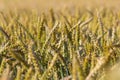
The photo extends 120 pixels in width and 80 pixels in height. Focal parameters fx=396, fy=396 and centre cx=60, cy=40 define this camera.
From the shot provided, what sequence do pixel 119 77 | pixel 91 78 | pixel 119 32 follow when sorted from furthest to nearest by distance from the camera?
pixel 119 32 < pixel 91 78 < pixel 119 77

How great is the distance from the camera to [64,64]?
836 millimetres

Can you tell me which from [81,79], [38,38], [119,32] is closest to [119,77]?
[81,79]

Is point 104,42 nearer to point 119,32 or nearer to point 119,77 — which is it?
point 119,32

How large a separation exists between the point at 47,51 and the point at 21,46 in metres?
0.06

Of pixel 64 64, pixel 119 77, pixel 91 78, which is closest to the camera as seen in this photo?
pixel 119 77

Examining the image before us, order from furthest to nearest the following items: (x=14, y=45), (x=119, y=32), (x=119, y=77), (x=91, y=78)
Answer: (x=119, y=32)
(x=14, y=45)
(x=91, y=78)
(x=119, y=77)

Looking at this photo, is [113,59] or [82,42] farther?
[82,42]

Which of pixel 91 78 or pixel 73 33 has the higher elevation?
pixel 73 33

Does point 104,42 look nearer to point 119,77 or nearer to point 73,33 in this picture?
point 73,33

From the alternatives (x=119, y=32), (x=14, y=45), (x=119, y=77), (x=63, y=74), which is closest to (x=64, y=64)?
(x=63, y=74)

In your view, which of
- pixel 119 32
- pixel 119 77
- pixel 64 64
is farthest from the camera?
pixel 119 32

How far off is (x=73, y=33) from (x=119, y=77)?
539mm

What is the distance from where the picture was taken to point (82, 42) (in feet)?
3.40

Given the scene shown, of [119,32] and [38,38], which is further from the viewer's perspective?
[119,32]
